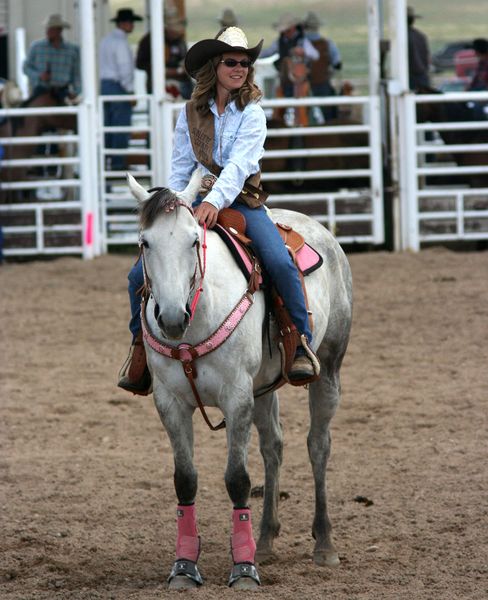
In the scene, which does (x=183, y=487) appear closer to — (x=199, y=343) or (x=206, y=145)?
(x=199, y=343)

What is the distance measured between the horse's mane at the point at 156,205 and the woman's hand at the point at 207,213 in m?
0.38

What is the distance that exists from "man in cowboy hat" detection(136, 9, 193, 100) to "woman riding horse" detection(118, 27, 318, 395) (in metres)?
10.5

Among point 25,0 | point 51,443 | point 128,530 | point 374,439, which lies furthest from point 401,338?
point 25,0

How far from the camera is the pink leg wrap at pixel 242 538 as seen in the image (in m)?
5.27

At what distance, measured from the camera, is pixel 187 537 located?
5.36 meters

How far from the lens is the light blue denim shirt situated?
5398 millimetres

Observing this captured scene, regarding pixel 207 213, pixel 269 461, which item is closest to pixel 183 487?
pixel 269 461

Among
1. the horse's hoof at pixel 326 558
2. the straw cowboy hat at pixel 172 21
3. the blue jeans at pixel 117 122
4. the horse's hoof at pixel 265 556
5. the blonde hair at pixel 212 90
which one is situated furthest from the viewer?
the straw cowboy hat at pixel 172 21

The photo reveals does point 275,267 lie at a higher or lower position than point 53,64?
lower

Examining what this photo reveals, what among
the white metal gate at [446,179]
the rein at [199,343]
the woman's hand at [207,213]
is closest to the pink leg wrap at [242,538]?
the rein at [199,343]

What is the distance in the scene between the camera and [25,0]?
1931 cm

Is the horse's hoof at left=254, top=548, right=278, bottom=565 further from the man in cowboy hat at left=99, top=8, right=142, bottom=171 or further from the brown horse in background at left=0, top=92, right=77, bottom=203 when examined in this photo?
the man in cowboy hat at left=99, top=8, right=142, bottom=171

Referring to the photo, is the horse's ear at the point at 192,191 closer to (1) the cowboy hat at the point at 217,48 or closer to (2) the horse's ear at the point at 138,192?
(2) the horse's ear at the point at 138,192

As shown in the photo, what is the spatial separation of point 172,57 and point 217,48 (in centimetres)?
1113
